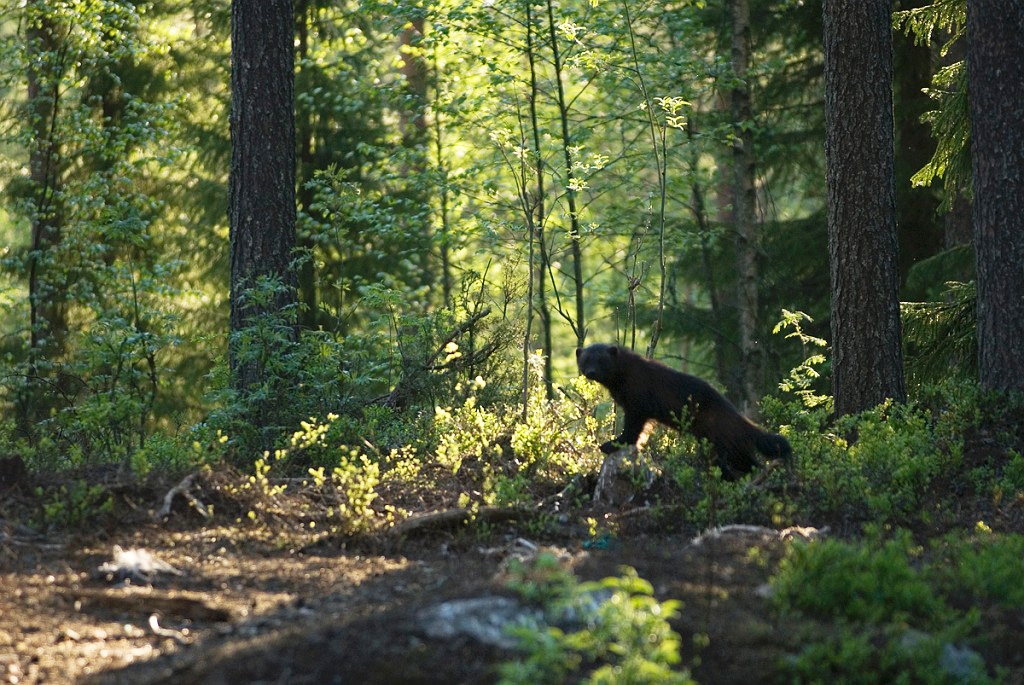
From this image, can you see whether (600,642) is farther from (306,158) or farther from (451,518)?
(306,158)

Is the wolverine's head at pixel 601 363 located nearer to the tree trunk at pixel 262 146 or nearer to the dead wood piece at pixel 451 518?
the dead wood piece at pixel 451 518

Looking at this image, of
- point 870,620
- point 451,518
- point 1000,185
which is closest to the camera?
point 870,620

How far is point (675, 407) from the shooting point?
30.4 feet

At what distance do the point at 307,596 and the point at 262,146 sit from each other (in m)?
7.39

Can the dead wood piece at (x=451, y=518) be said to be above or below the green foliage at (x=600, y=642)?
below

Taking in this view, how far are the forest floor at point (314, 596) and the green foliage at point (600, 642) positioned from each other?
0.24 meters

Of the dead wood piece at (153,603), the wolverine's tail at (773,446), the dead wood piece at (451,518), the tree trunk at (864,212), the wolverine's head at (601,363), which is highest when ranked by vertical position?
the tree trunk at (864,212)

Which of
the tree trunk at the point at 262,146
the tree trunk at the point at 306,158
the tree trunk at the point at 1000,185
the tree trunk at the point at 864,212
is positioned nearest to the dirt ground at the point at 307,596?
the tree trunk at the point at 864,212

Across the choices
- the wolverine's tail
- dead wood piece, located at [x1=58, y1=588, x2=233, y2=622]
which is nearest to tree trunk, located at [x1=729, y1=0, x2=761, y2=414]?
the wolverine's tail

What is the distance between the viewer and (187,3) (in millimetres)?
20906

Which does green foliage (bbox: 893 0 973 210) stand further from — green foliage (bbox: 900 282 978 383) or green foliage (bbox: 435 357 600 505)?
green foliage (bbox: 435 357 600 505)

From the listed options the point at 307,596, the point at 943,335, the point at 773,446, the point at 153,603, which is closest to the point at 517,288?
the point at 773,446

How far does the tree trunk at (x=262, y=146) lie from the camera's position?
39.8ft

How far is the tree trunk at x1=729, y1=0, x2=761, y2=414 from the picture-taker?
1841 cm
